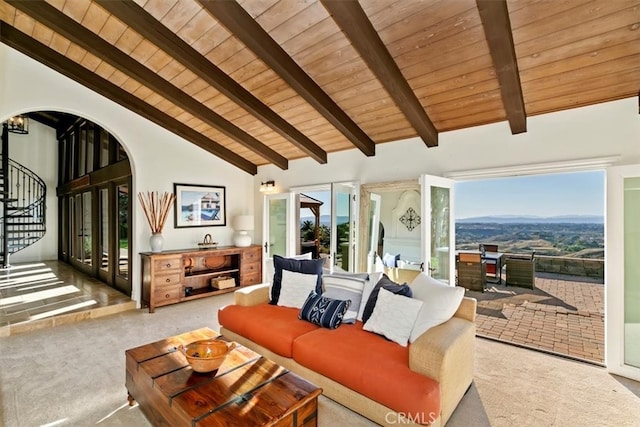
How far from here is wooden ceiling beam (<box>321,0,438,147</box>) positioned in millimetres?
2338

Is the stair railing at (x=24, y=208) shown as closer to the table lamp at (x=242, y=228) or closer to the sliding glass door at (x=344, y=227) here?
the table lamp at (x=242, y=228)

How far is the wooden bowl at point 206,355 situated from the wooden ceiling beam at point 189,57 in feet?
A: 8.94

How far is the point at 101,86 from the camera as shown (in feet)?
13.8

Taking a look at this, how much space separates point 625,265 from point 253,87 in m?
4.20

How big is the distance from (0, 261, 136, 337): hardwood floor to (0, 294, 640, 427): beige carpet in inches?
11.5

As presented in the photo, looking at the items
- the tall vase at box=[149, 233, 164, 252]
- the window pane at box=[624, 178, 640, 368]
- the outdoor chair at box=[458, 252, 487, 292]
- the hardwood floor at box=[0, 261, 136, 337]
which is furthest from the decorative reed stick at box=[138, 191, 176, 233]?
the window pane at box=[624, 178, 640, 368]

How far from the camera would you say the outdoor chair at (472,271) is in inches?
233

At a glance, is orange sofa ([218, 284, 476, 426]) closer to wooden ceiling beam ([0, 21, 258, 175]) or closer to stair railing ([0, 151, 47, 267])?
wooden ceiling beam ([0, 21, 258, 175])

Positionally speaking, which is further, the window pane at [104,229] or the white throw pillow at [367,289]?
the window pane at [104,229]

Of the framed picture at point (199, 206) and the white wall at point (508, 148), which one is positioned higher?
the white wall at point (508, 148)

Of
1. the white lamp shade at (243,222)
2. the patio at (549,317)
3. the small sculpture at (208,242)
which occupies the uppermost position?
the white lamp shade at (243,222)

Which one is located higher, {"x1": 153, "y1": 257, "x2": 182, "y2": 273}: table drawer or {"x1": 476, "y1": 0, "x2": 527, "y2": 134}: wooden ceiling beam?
{"x1": 476, "y1": 0, "x2": 527, "y2": 134}: wooden ceiling beam

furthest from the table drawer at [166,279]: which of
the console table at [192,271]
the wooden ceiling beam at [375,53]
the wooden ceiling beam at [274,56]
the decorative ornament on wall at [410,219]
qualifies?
the decorative ornament on wall at [410,219]

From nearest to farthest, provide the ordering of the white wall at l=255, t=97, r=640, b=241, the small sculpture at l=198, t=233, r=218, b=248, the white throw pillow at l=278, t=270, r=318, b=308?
1. the white wall at l=255, t=97, r=640, b=241
2. the white throw pillow at l=278, t=270, r=318, b=308
3. the small sculpture at l=198, t=233, r=218, b=248
